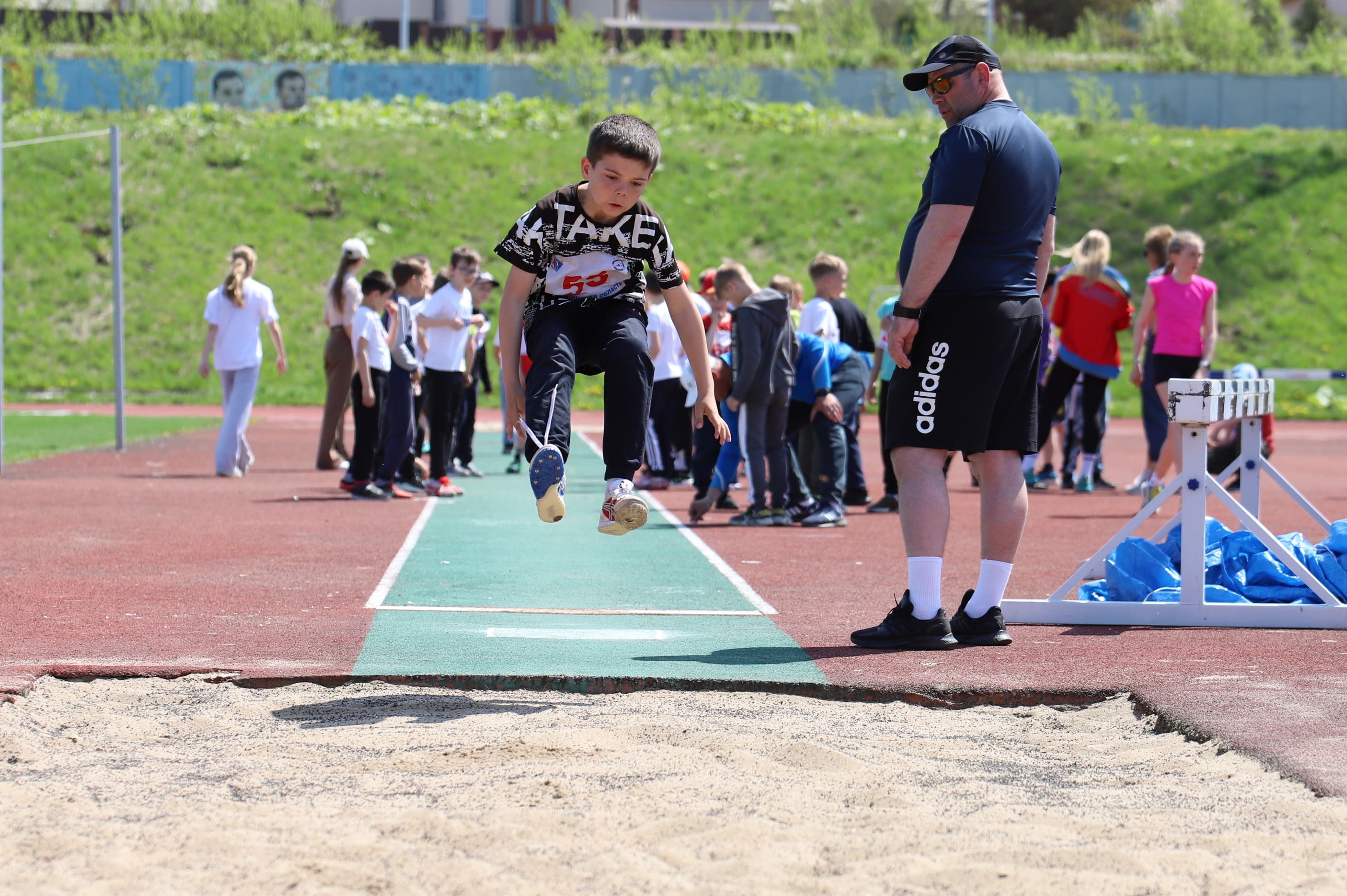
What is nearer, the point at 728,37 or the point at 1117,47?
the point at 728,37

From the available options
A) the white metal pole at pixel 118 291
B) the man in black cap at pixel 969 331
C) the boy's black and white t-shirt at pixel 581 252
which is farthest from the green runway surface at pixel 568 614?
the white metal pole at pixel 118 291

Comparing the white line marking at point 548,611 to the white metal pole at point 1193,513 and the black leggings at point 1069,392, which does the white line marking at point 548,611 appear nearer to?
the white metal pole at point 1193,513

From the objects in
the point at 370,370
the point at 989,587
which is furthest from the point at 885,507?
the point at 989,587

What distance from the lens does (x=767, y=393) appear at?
34.3 ft

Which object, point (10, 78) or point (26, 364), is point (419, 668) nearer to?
point (26, 364)

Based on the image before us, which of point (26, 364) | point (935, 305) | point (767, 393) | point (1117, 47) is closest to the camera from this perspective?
point (935, 305)

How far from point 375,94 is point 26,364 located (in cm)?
1533

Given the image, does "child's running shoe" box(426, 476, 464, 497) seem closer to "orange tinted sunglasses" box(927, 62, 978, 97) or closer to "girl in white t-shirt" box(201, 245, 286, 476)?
"girl in white t-shirt" box(201, 245, 286, 476)

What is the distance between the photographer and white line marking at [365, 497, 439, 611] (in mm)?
6949

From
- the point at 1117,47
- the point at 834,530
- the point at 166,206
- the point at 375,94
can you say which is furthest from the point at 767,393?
the point at 1117,47

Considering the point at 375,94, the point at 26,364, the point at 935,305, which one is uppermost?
the point at 375,94

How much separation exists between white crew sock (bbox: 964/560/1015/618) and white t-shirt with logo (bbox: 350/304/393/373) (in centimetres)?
686

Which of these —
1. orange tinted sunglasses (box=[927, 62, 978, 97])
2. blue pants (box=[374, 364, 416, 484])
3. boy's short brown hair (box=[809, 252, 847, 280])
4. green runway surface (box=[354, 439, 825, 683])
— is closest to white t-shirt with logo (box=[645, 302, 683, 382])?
boy's short brown hair (box=[809, 252, 847, 280])

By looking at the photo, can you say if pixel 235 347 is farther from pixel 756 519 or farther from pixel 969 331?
pixel 969 331
